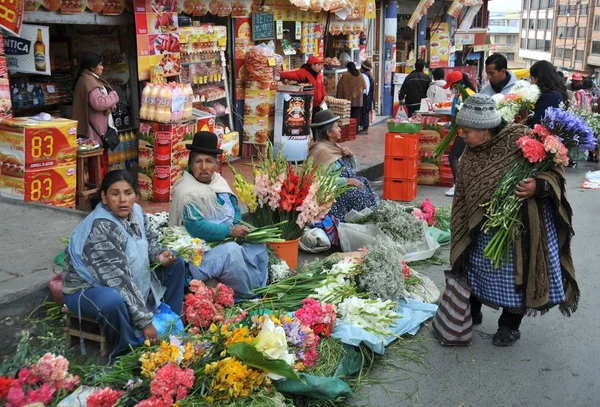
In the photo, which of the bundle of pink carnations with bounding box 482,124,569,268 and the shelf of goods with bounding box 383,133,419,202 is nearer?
the bundle of pink carnations with bounding box 482,124,569,268

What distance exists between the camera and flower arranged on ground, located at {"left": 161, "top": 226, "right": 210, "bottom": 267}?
4582 mm

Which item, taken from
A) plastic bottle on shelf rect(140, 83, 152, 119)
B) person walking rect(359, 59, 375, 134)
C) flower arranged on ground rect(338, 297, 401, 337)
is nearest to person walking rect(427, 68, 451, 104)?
person walking rect(359, 59, 375, 134)

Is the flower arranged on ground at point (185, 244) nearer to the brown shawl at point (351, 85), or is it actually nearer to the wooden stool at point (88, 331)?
the wooden stool at point (88, 331)

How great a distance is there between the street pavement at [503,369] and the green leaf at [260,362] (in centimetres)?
68

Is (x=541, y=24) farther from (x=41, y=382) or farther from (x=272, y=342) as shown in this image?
(x=41, y=382)

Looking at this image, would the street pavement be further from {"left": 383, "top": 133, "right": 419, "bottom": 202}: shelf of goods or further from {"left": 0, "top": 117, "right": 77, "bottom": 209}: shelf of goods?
{"left": 0, "top": 117, "right": 77, "bottom": 209}: shelf of goods

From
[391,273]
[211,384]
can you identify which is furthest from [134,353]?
[391,273]

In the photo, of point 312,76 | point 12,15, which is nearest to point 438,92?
point 312,76

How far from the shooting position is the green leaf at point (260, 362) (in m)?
3.49

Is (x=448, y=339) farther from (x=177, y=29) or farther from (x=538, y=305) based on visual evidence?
(x=177, y=29)

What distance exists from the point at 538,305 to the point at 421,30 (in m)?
16.4

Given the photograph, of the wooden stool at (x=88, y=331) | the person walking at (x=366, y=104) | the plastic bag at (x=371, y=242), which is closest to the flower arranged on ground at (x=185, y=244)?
the wooden stool at (x=88, y=331)

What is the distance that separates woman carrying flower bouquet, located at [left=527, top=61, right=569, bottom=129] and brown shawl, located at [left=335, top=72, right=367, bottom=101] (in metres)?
6.54

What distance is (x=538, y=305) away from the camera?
171 inches
